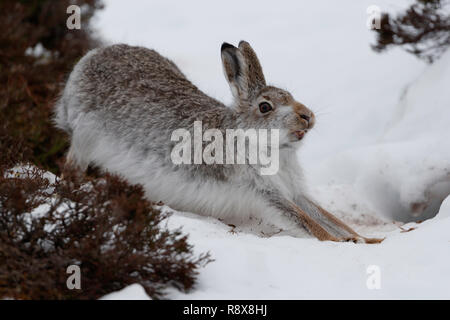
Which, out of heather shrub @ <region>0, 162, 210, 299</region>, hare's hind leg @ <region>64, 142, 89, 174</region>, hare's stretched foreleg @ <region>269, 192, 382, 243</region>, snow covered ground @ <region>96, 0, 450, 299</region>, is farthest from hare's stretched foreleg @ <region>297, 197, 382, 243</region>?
hare's hind leg @ <region>64, 142, 89, 174</region>

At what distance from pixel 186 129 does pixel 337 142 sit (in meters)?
3.93

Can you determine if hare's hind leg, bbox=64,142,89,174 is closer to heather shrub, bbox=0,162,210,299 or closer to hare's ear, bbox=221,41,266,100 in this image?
hare's ear, bbox=221,41,266,100

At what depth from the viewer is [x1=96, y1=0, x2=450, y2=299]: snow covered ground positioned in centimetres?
336

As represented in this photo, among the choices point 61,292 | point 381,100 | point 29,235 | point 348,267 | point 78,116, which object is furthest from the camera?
point 381,100

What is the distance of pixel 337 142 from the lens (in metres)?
8.62

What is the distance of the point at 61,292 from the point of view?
113 inches

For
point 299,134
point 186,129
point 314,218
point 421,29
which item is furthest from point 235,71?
point 421,29

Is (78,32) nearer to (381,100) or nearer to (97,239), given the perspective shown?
(381,100)

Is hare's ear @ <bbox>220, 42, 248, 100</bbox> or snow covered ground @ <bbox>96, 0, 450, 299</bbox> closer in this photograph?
snow covered ground @ <bbox>96, 0, 450, 299</bbox>

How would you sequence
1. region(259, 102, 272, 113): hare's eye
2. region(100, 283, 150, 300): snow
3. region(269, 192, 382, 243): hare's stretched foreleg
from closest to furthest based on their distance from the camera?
region(100, 283, 150, 300): snow < region(269, 192, 382, 243): hare's stretched foreleg < region(259, 102, 272, 113): hare's eye

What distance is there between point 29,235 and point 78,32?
8082 mm

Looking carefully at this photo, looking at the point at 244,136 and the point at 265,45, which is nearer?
the point at 244,136

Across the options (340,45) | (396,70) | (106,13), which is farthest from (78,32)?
(396,70)

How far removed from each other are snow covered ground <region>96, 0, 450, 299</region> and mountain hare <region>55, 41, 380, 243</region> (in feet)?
0.90
